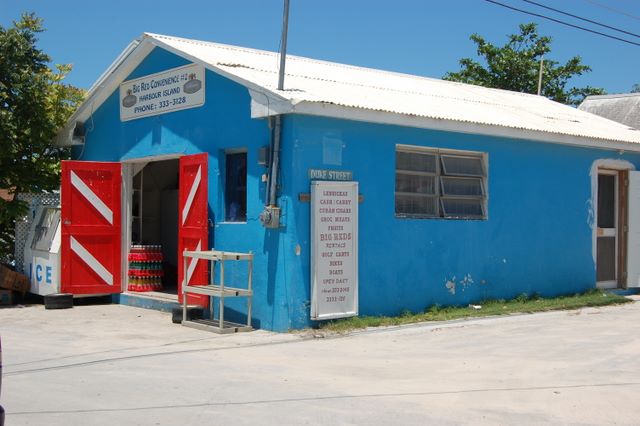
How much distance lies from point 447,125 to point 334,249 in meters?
2.98

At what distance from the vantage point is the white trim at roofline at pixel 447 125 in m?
10.4

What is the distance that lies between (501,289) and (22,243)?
8931 millimetres

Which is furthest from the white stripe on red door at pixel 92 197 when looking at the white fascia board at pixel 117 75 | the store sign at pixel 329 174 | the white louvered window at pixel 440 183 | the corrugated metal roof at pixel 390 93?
the white louvered window at pixel 440 183

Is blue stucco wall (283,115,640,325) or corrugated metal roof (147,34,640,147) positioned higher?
corrugated metal roof (147,34,640,147)

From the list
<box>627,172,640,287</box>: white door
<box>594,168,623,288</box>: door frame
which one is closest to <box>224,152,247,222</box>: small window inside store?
<box>594,168,623,288</box>: door frame

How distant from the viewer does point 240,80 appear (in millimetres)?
10797

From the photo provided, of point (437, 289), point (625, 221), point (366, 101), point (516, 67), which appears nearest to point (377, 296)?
point (437, 289)

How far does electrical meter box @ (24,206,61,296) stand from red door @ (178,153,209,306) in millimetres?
2549

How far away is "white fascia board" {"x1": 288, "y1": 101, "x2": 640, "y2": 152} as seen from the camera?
10.4 meters

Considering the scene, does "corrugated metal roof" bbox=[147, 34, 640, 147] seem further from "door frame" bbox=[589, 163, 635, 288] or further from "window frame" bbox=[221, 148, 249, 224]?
"window frame" bbox=[221, 148, 249, 224]

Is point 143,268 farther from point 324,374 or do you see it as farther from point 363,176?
point 324,374

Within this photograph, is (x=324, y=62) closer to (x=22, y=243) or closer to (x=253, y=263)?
(x=253, y=263)

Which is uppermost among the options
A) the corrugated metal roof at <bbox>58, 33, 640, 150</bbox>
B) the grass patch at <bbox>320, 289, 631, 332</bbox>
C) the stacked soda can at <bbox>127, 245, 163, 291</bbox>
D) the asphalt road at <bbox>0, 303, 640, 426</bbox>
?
the corrugated metal roof at <bbox>58, 33, 640, 150</bbox>

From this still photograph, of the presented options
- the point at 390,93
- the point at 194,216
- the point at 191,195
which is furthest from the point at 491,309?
the point at 191,195
